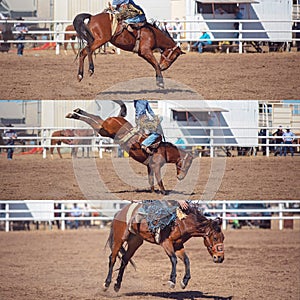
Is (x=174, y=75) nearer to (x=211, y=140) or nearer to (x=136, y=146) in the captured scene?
(x=211, y=140)

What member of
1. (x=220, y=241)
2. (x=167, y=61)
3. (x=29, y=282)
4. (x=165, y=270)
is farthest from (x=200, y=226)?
(x=165, y=270)

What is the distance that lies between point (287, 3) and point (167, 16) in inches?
58.2

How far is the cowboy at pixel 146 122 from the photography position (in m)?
6.91

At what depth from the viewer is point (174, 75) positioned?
29.2ft

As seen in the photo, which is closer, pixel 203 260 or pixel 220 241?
pixel 220 241

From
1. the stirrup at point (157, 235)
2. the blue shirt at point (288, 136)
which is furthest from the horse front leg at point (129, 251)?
the blue shirt at point (288, 136)

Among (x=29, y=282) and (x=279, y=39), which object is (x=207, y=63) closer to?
(x=279, y=39)

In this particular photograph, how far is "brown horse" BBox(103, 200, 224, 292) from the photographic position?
22.6 feet

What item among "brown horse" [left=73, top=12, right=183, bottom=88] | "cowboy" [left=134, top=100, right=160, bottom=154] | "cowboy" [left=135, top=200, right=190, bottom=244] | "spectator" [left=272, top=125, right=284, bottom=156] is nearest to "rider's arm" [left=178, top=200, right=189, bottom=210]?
"cowboy" [left=135, top=200, right=190, bottom=244]

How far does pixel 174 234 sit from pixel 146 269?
2.52 metres

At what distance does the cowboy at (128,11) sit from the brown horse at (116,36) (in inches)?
2.0

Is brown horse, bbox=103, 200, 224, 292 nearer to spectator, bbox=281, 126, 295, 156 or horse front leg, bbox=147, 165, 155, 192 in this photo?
horse front leg, bbox=147, 165, 155, 192

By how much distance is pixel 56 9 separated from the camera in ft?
29.5

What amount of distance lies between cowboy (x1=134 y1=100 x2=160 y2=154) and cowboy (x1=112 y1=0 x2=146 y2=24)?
64cm
